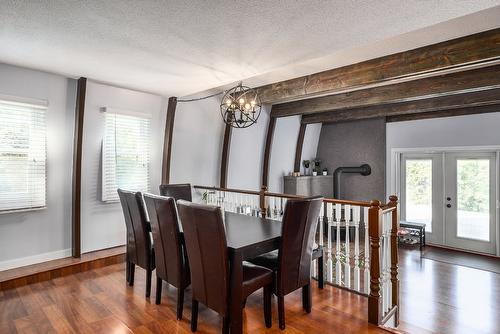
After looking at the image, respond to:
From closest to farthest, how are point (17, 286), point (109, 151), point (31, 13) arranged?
point (31, 13) < point (17, 286) < point (109, 151)

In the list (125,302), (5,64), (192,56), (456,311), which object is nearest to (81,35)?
(192,56)

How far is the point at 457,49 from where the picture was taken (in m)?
3.00

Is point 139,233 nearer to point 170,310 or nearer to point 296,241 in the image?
point 170,310

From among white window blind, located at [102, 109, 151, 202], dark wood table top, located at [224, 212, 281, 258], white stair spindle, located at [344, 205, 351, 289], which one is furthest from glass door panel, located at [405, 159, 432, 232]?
white window blind, located at [102, 109, 151, 202]

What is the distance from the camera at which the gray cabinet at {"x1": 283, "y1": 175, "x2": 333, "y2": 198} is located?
6758 millimetres

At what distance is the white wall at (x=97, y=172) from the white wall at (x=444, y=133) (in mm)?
5455

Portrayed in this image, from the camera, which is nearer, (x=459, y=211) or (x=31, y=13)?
(x=31, y=13)

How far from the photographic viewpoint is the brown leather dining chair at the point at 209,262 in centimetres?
210

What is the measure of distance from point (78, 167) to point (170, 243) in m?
2.10

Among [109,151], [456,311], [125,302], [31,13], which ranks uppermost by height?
[31,13]

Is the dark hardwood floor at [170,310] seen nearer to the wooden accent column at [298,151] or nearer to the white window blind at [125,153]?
the white window blind at [125,153]

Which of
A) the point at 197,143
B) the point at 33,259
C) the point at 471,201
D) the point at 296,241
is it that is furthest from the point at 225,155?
the point at 471,201

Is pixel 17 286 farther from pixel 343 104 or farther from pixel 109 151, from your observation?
pixel 343 104

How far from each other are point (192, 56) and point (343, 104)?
130 inches
